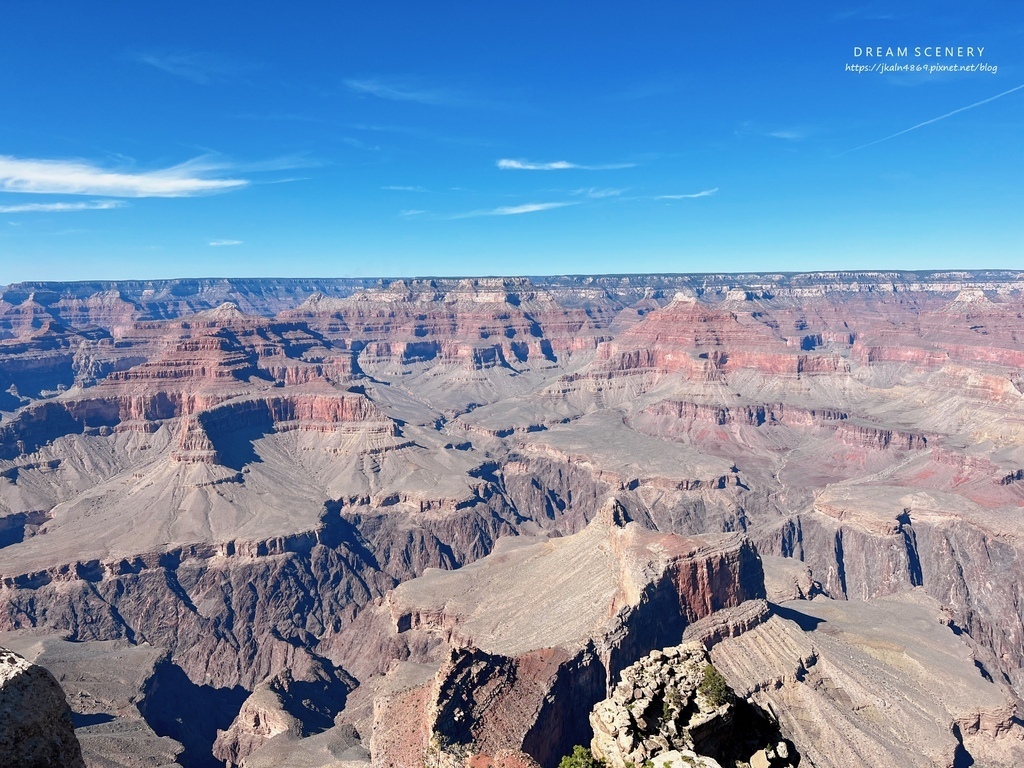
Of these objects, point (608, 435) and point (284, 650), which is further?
point (608, 435)

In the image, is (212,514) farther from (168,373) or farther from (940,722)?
(940,722)

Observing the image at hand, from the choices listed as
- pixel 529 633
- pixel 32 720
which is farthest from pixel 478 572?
pixel 32 720

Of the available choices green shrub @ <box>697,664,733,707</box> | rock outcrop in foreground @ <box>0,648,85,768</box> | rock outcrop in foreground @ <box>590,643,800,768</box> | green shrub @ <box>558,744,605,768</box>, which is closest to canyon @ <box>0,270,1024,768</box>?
green shrub @ <box>697,664,733,707</box>

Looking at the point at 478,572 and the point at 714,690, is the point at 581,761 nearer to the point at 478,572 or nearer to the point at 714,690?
the point at 714,690

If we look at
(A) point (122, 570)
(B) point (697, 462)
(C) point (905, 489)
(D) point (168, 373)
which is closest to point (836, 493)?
(C) point (905, 489)

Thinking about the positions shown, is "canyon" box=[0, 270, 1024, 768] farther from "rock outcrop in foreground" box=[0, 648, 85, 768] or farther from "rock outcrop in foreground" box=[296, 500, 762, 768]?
"rock outcrop in foreground" box=[0, 648, 85, 768]

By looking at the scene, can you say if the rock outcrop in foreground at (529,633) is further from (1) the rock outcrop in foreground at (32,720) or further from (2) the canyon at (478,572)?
(1) the rock outcrop in foreground at (32,720)
